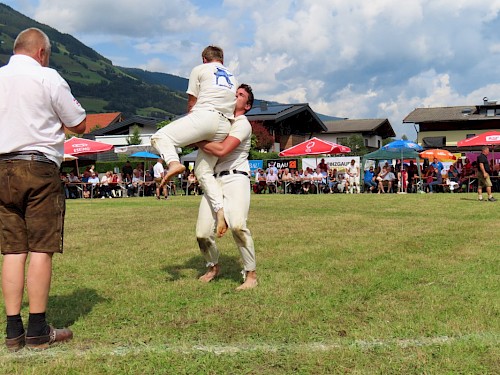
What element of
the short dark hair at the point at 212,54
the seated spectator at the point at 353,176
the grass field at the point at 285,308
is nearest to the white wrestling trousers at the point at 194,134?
the short dark hair at the point at 212,54

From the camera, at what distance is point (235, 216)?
5141 millimetres

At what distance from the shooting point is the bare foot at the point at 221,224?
507 centimetres

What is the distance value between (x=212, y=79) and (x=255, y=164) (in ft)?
90.7

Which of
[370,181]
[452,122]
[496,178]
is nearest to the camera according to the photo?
[496,178]

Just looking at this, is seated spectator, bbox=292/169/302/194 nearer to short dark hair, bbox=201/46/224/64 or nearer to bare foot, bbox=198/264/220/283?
bare foot, bbox=198/264/220/283

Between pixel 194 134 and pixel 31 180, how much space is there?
5.72 feet

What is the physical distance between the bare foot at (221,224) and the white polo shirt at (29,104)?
6.35 feet

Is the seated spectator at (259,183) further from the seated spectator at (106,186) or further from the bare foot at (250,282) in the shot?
the bare foot at (250,282)

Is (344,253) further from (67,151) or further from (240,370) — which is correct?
(67,151)

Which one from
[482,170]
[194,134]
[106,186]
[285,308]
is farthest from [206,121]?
[106,186]

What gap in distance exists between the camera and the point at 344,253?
7027 mm

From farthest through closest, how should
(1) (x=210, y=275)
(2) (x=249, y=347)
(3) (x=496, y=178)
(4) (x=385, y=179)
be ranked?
(4) (x=385, y=179), (3) (x=496, y=178), (1) (x=210, y=275), (2) (x=249, y=347)

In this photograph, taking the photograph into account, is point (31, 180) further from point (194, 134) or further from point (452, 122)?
point (452, 122)

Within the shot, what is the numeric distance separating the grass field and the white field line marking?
0.01 meters
